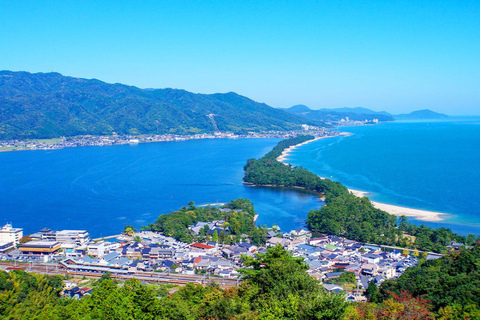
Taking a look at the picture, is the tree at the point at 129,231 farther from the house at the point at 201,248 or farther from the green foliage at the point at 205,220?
the house at the point at 201,248

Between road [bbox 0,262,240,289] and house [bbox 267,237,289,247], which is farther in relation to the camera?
house [bbox 267,237,289,247]

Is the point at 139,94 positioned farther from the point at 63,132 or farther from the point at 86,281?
the point at 86,281

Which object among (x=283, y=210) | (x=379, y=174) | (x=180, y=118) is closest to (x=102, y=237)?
(x=283, y=210)

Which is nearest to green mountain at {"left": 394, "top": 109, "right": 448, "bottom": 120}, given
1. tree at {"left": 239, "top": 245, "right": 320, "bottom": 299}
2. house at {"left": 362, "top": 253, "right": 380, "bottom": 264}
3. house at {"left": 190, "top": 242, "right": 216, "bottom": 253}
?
house at {"left": 362, "top": 253, "right": 380, "bottom": 264}

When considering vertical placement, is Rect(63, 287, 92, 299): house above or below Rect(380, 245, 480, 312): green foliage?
below

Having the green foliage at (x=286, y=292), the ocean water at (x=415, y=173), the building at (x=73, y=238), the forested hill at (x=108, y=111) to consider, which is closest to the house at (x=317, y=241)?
the ocean water at (x=415, y=173)

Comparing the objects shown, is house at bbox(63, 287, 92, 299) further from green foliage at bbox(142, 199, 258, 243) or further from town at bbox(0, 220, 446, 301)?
green foliage at bbox(142, 199, 258, 243)
